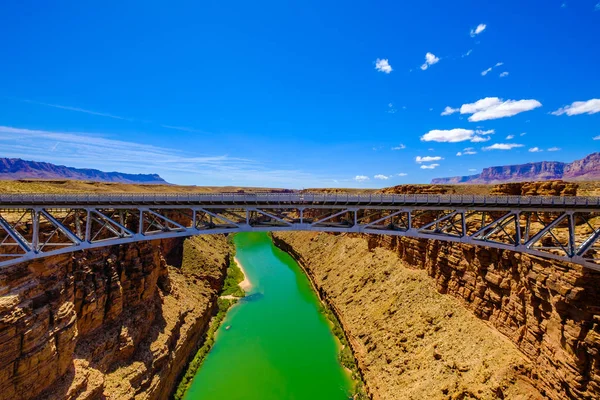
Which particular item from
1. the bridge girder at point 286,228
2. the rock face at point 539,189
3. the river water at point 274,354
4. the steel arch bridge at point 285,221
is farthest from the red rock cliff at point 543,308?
the river water at point 274,354

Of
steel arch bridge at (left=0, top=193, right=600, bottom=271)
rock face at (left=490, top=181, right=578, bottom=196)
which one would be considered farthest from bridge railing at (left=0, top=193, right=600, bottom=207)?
rock face at (left=490, top=181, right=578, bottom=196)

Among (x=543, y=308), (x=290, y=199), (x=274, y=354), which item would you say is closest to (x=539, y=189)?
(x=543, y=308)

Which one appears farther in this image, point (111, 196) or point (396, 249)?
point (396, 249)

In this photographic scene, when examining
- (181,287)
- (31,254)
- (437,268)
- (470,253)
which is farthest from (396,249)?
(31,254)

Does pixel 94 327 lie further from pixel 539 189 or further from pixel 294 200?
pixel 539 189

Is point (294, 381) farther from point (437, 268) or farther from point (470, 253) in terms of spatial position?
point (470, 253)

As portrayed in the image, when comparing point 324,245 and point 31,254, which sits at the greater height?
point 31,254

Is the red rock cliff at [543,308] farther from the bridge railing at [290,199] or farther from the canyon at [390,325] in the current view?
the bridge railing at [290,199]

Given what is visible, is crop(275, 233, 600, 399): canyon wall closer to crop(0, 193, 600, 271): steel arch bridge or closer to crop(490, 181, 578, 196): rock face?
crop(0, 193, 600, 271): steel arch bridge
